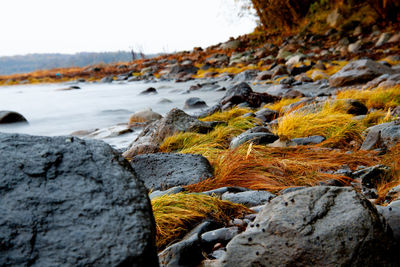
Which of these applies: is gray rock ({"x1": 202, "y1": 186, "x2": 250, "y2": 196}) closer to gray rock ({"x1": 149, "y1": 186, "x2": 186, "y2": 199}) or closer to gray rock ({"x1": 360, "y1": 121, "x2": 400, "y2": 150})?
gray rock ({"x1": 149, "y1": 186, "x2": 186, "y2": 199})

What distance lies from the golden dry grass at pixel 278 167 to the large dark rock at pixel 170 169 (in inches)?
4.1

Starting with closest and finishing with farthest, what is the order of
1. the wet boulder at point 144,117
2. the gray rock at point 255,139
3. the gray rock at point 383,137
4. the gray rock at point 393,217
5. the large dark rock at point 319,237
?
1. the large dark rock at point 319,237
2. the gray rock at point 393,217
3. the gray rock at point 383,137
4. the gray rock at point 255,139
5. the wet boulder at point 144,117

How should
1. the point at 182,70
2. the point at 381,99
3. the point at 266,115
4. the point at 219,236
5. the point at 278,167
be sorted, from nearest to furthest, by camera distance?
1. the point at 219,236
2. the point at 278,167
3. the point at 381,99
4. the point at 266,115
5. the point at 182,70

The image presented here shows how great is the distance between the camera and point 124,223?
41.6 inches

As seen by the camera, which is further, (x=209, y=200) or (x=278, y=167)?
(x=278, y=167)

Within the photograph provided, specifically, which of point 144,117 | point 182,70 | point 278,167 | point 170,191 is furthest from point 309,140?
point 182,70

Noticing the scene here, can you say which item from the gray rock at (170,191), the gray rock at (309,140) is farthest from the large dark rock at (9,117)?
the gray rock at (309,140)

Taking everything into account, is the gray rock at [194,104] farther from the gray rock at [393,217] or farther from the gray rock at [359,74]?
the gray rock at [393,217]

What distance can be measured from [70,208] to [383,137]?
8.36ft

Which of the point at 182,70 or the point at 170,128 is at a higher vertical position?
the point at 182,70

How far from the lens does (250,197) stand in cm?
196

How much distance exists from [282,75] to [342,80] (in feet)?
12.5

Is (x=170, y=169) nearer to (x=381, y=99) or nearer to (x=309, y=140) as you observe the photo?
(x=309, y=140)

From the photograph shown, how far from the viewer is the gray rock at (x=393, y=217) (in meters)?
1.25
